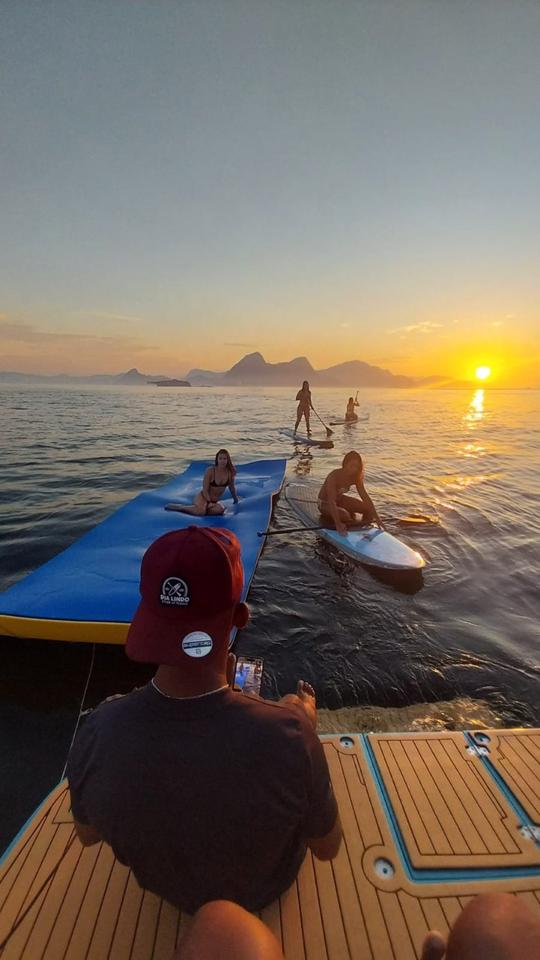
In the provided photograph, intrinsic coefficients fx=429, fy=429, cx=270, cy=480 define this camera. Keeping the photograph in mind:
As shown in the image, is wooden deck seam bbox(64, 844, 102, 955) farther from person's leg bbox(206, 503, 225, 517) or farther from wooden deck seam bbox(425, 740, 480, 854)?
person's leg bbox(206, 503, 225, 517)

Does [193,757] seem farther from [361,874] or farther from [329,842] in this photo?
[361,874]

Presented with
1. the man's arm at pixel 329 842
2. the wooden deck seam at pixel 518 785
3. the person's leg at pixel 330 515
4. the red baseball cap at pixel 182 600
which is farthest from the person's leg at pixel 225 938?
the person's leg at pixel 330 515

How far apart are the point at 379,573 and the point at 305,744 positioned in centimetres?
773

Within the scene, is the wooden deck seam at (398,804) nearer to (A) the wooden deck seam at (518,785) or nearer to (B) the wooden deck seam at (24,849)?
(A) the wooden deck seam at (518,785)

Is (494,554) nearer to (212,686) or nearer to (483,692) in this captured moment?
(483,692)

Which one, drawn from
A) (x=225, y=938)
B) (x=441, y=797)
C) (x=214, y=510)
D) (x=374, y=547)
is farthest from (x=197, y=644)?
→ (x=214, y=510)

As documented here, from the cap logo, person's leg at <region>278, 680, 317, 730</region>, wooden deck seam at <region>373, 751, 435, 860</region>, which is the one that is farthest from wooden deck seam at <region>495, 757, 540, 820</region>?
the cap logo

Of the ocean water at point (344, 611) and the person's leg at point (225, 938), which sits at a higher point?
the person's leg at point (225, 938)

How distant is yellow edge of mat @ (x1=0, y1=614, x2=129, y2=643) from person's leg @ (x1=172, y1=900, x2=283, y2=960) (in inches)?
163

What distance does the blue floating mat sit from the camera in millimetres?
5617

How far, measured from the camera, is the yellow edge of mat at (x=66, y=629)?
5539 mm

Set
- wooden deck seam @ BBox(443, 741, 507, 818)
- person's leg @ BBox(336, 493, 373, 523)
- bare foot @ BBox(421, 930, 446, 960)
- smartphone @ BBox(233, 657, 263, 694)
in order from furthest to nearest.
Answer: person's leg @ BBox(336, 493, 373, 523), smartphone @ BBox(233, 657, 263, 694), wooden deck seam @ BBox(443, 741, 507, 818), bare foot @ BBox(421, 930, 446, 960)

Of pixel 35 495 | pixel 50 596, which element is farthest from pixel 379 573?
pixel 35 495

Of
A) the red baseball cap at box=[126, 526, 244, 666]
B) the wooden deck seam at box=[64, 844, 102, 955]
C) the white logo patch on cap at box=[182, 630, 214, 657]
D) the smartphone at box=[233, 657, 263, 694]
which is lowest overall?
the smartphone at box=[233, 657, 263, 694]
